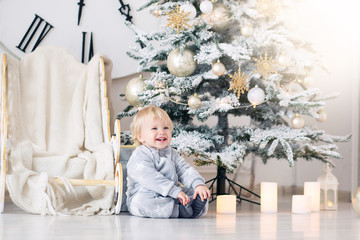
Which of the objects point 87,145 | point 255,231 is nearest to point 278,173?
point 87,145

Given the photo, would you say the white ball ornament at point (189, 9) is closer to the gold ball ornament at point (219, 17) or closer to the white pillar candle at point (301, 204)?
the gold ball ornament at point (219, 17)

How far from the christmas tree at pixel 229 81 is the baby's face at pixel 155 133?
156 millimetres

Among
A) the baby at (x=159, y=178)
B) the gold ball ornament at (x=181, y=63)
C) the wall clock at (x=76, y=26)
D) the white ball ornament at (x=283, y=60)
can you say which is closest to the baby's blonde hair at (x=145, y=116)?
the baby at (x=159, y=178)

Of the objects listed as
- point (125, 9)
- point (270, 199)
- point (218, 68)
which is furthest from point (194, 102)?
point (125, 9)

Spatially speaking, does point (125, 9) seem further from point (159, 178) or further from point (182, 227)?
point (182, 227)

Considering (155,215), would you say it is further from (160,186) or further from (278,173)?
(278,173)

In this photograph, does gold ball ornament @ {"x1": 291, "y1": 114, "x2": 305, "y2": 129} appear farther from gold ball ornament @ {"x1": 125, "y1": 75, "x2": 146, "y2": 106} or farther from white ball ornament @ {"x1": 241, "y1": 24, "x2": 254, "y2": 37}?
gold ball ornament @ {"x1": 125, "y1": 75, "x2": 146, "y2": 106}

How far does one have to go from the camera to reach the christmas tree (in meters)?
2.24

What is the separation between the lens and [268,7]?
2.33 m

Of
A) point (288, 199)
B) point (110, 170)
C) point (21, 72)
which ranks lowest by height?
point (288, 199)

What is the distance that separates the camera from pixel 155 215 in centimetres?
194

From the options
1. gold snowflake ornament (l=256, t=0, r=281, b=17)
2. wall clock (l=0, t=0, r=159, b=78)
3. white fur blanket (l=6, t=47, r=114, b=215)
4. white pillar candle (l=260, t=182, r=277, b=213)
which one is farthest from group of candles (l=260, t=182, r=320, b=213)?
wall clock (l=0, t=0, r=159, b=78)

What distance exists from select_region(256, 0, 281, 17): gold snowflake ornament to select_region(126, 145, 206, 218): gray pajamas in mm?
801

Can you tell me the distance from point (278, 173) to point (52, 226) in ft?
6.74
